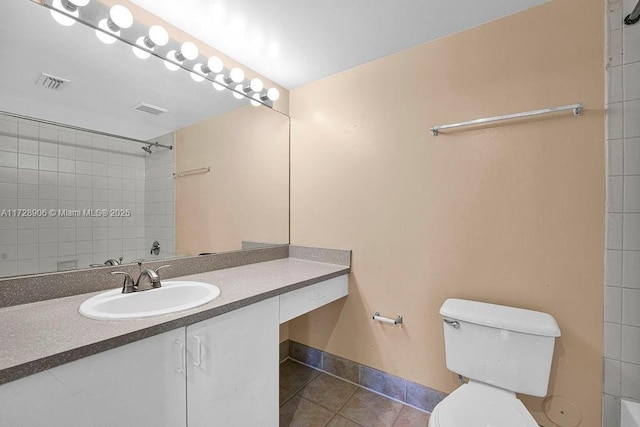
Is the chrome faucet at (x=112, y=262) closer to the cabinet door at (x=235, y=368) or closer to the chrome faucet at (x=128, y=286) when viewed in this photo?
the chrome faucet at (x=128, y=286)

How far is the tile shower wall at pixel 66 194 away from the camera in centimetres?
107

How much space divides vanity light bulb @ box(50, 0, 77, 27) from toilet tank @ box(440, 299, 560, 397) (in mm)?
2107

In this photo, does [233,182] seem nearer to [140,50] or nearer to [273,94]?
[273,94]

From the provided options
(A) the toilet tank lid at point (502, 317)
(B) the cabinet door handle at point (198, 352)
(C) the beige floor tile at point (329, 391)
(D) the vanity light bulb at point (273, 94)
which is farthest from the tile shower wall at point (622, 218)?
(D) the vanity light bulb at point (273, 94)

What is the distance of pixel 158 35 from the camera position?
1.38m

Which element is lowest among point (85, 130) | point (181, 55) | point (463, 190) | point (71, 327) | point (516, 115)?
point (71, 327)

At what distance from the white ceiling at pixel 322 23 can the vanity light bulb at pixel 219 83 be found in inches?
6.1

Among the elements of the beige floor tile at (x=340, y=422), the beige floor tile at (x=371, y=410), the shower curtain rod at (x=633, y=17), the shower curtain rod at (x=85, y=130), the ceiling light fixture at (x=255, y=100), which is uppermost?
the ceiling light fixture at (x=255, y=100)

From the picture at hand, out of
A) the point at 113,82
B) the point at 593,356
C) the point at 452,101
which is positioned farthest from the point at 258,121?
the point at 593,356

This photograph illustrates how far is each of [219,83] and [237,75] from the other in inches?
5.0

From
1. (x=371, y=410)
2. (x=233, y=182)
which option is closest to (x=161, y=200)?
(x=233, y=182)

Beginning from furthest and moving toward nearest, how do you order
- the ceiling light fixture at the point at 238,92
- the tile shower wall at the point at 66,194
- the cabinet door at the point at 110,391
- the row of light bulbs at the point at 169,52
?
the ceiling light fixture at the point at 238,92, the row of light bulbs at the point at 169,52, the tile shower wall at the point at 66,194, the cabinet door at the point at 110,391

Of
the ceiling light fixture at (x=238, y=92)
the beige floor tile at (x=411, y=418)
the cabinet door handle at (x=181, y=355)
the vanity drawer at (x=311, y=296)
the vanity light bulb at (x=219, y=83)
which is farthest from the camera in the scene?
the ceiling light fixture at (x=238, y=92)

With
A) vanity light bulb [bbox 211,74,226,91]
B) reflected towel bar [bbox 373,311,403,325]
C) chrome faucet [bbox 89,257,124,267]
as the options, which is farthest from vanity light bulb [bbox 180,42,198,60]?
reflected towel bar [bbox 373,311,403,325]
